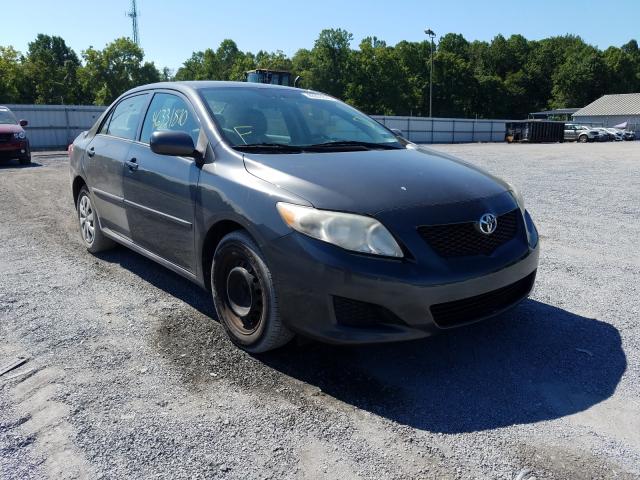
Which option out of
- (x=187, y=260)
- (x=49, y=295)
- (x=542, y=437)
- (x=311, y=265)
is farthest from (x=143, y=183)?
(x=542, y=437)

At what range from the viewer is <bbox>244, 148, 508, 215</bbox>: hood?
2820mm

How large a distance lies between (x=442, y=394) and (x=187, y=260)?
189cm

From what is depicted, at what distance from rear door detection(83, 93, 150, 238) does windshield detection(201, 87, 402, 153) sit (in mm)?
953

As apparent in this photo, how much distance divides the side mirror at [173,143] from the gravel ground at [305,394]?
1183mm

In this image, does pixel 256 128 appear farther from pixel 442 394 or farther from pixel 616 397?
pixel 616 397

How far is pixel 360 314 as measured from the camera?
8.89 feet

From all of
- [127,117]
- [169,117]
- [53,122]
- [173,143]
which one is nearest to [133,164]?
[169,117]

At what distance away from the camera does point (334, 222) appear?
270cm

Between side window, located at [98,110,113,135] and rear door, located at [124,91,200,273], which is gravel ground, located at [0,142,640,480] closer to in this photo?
rear door, located at [124,91,200,273]

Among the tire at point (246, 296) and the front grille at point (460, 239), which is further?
the tire at point (246, 296)

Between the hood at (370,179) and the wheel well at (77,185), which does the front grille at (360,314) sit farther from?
the wheel well at (77,185)

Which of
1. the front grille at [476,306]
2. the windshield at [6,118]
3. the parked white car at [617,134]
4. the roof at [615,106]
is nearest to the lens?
the front grille at [476,306]

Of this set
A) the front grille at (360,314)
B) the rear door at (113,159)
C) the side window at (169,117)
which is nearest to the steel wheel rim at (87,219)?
the rear door at (113,159)

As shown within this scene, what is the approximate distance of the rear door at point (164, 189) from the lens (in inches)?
140
